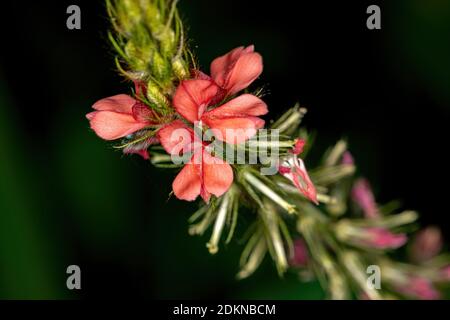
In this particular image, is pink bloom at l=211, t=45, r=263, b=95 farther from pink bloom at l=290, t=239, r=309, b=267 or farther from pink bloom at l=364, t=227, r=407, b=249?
pink bloom at l=290, t=239, r=309, b=267

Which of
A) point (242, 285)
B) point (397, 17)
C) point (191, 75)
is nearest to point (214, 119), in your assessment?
point (191, 75)

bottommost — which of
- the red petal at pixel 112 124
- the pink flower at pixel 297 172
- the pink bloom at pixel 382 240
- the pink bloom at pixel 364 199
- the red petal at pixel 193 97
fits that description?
the pink bloom at pixel 382 240

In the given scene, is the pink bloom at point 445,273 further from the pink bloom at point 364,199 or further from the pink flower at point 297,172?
the pink flower at point 297,172

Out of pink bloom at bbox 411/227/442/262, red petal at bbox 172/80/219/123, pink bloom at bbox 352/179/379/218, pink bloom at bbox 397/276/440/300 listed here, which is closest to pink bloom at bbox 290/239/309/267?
pink bloom at bbox 352/179/379/218

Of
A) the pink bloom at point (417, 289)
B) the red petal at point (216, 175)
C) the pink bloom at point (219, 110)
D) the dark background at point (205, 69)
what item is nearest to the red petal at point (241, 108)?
the pink bloom at point (219, 110)

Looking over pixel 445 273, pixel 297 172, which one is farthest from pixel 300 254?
pixel 297 172
